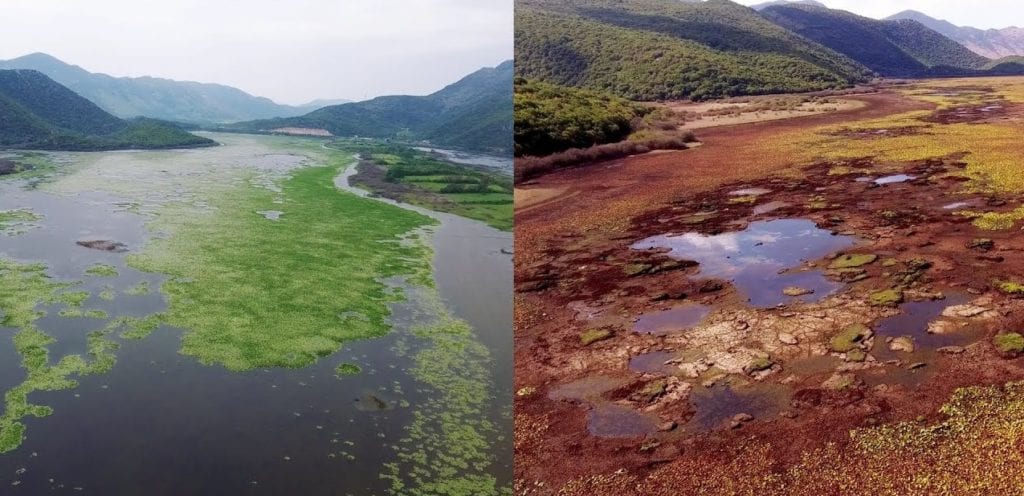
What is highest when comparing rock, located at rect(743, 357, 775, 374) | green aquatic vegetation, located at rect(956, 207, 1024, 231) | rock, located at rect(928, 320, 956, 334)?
green aquatic vegetation, located at rect(956, 207, 1024, 231)

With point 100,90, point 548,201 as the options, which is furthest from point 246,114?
point 548,201

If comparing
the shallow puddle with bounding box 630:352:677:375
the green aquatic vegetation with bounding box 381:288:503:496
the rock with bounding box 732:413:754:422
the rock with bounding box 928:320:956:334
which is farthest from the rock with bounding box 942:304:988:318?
the green aquatic vegetation with bounding box 381:288:503:496

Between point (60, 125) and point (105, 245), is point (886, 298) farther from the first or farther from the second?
point (60, 125)

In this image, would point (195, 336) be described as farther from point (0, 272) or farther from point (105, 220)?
point (105, 220)

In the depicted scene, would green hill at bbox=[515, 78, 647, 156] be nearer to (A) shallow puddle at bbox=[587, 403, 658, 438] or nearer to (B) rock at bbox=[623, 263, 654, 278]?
(B) rock at bbox=[623, 263, 654, 278]

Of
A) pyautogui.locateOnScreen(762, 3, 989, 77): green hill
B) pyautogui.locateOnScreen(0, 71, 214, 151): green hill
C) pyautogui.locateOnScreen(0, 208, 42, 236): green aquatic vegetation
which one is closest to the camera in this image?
pyautogui.locateOnScreen(0, 208, 42, 236): green aquatic vegetation

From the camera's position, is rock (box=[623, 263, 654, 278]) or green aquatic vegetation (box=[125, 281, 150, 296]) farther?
green aquatic vegetation (box=[125, 281, 150, 296])

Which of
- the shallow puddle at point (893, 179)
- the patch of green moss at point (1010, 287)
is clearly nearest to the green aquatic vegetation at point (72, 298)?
the patch of green moss at point (1010, 287)

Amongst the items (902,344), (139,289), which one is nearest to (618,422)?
(902,344)
